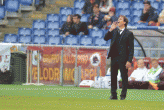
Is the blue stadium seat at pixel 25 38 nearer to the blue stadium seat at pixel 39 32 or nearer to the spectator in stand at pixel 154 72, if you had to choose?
the blue stadium seat at pixel 39 32

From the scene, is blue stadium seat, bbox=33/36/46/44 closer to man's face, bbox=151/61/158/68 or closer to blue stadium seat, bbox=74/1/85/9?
blue stadium seat, bbox=74/1/85/9

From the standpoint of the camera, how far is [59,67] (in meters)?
12.9

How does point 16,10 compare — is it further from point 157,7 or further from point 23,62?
point 157,7

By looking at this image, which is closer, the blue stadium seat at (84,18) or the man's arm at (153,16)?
the man's arm at (153,16)

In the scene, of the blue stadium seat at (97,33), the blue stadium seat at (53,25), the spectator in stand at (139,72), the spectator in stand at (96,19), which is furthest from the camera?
the blue stadium seat at (53,25)

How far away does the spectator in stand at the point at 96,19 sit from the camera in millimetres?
16214

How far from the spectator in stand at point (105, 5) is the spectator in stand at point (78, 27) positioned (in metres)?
1.59

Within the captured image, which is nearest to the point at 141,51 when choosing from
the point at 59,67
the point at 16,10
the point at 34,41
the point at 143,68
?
the point at 143,68

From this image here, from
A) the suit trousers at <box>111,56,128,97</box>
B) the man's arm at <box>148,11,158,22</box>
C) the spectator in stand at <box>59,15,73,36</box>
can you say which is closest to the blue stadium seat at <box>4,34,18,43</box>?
the spectator in stand at <box>59,15,73,36</box>

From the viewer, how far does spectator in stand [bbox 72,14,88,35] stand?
15664mm

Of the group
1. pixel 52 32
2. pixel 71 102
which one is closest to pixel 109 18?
pixel 52 32

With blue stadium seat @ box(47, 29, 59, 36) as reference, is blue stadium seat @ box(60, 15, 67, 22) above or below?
above

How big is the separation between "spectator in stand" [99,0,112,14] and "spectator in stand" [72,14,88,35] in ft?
5.21

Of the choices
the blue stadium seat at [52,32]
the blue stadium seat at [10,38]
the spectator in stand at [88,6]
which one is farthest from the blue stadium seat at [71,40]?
the blue stadium seat at [10,38]
